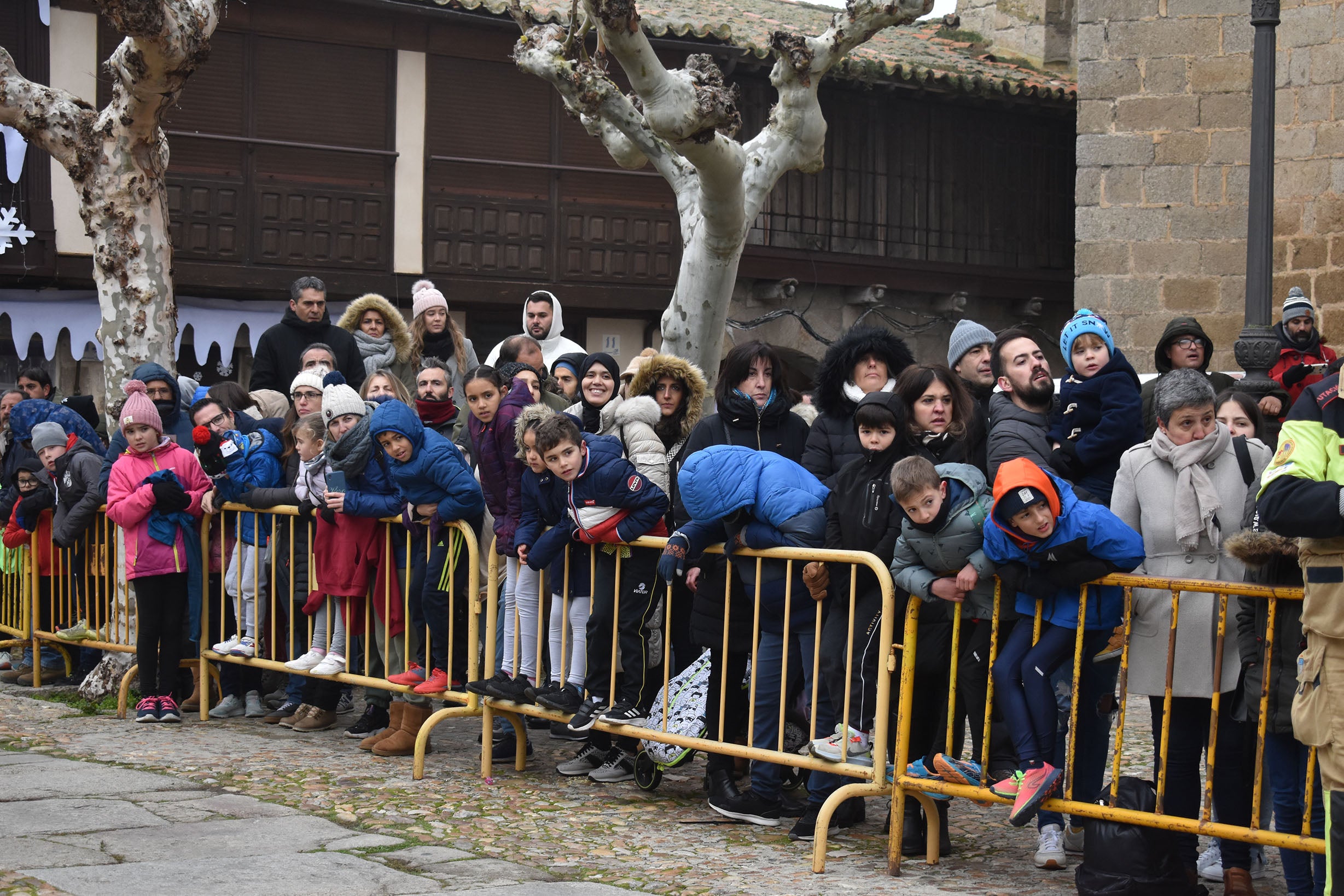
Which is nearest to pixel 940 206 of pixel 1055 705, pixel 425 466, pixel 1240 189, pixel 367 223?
pixel 1240 189

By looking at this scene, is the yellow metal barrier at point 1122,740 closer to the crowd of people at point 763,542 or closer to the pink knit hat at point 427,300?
the crowd of people at point 763,542

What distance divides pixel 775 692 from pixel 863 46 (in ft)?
49.7

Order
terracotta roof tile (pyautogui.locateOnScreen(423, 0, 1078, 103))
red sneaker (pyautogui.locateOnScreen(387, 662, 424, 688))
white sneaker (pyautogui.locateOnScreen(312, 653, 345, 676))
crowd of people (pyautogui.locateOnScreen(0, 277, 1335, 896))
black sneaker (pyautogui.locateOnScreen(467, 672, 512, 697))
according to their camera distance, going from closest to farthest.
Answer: crowd of people (pyautogui.locateOnScreen(0, 277, 1335, 896))
black sneaker (pyautogui.locateOnScreen(467, 672, 512, 697))
red sneaker (pyautogui.locateOnScreen(387, 662, 424, 688))
white sneaker (pyautogui.locateOnScreen(312, 653, 345, 676))
terracotta roof tile (pyautogui.locateOnScreen(423, 0, 1078, 103))

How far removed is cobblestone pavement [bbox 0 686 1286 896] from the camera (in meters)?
5.20

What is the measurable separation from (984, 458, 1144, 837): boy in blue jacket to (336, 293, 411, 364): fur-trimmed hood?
558 cm

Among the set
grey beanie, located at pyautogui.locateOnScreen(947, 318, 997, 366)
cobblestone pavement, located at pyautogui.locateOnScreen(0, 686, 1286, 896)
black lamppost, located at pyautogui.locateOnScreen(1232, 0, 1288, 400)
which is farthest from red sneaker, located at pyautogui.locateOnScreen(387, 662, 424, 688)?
black lamppost, located at pyautogui.locateOnScreen(1232, 0, 1288, 400)

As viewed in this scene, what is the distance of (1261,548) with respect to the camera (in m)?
4.68

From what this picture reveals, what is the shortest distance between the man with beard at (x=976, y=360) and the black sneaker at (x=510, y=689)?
2324 mm

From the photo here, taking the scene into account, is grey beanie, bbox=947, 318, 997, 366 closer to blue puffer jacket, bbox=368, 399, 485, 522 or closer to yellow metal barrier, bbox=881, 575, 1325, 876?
yellow metal barrier, bbox=881, 575, 1325, 876

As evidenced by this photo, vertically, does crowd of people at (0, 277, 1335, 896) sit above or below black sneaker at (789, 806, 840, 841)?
above

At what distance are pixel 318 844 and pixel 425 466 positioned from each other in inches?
83.0

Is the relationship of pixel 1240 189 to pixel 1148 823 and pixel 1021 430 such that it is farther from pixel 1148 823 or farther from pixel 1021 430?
pixel 1148 823

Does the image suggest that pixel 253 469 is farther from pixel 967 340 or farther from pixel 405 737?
pixel 967 340

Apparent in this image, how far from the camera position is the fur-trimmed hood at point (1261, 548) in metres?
4.63
